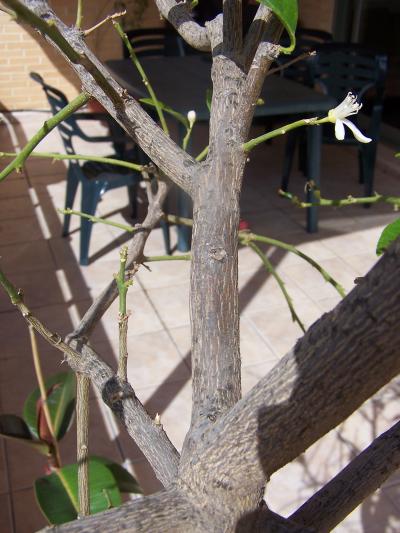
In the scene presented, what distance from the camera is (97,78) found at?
66cm

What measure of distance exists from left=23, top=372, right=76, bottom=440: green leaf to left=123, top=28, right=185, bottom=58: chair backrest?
455 cm

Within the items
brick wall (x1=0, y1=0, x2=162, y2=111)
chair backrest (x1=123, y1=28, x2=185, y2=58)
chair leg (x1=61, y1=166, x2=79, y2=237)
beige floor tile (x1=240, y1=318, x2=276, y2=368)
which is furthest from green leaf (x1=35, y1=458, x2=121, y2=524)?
brick wall (x1=0, y1=0, x2=162, y2=111)

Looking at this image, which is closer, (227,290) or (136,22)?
(227,290)

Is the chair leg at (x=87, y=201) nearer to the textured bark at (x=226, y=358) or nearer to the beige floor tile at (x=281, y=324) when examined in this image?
the beige floor tile at (x=281, y=324)

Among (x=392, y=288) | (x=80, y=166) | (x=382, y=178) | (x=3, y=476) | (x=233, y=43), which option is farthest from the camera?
(x=382, y=178)

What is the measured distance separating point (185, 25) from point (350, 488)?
1.96 ft

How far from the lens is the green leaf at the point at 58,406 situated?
1369 millimetres

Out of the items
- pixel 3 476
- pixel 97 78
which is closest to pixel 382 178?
pixel 3 476

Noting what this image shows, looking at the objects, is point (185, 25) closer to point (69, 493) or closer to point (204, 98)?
point (69, 493)

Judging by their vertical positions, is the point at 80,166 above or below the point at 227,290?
above

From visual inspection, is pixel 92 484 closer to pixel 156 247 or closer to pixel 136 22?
pixel 156 247

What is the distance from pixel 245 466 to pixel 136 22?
620 centimetres

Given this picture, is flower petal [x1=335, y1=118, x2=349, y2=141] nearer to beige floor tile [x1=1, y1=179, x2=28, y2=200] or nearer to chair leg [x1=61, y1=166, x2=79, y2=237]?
chair leg [x1=61, y1=166, x2=79, y2=237]

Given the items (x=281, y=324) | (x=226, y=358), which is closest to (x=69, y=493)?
(x=226, y=358)
